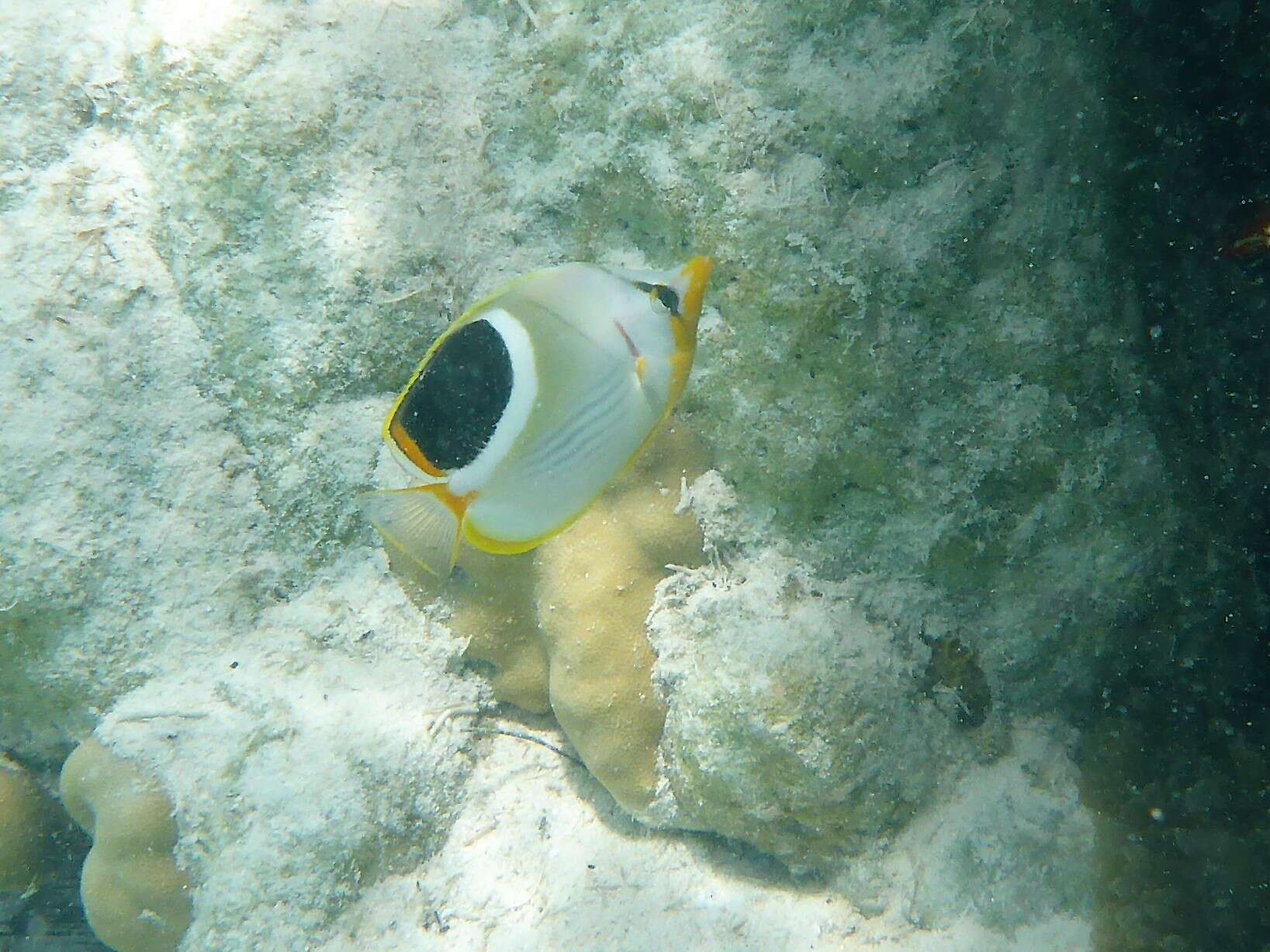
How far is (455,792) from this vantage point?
Result: 9.59ft

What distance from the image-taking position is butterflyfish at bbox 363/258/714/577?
1.26 metres

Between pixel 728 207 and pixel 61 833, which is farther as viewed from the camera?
pixel 61 833

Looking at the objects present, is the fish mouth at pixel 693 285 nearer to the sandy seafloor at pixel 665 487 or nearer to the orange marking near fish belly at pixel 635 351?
the orange marking near fish belly at pixel 635 351

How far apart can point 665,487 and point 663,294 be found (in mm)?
1327

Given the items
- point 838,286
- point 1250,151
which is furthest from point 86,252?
point 1250,151

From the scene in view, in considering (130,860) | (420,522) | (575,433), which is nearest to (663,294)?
(575,433)

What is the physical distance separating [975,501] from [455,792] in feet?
7.34

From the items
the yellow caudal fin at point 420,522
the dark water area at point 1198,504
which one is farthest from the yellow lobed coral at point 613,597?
→ the dark water area at point 1198,504

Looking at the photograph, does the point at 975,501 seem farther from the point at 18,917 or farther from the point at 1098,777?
the point at 18,917

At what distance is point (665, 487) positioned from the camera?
8.39 ft

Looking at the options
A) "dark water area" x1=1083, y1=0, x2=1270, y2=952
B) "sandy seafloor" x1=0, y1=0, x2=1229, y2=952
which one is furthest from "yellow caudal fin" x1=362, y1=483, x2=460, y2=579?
"dark water area" x1=1083, y1=0, x2=1270, y2=952

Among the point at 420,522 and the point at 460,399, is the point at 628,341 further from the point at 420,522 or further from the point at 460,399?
the point at 420,522

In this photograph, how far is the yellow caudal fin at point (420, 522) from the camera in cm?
129

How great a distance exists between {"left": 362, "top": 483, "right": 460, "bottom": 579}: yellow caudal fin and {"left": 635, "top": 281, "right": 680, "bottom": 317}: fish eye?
0.50m
